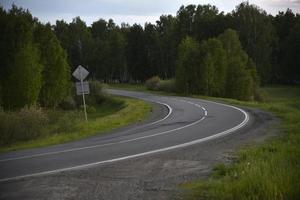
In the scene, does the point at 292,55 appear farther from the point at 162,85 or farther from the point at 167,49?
the point at 162,85

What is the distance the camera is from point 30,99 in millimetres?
34031

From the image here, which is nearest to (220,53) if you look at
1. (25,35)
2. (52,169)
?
(25,35)

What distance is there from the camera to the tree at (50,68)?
1642 inches

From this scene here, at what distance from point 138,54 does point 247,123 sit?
247ft

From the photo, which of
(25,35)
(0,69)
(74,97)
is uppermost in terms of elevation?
(25,35)

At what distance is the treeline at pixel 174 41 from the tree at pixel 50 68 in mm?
41556

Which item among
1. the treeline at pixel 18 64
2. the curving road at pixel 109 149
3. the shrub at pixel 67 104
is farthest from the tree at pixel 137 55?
the curving road at pixel 109 149

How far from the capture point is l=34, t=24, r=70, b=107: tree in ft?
137

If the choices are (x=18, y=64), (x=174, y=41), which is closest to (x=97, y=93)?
(x=18, y=64)

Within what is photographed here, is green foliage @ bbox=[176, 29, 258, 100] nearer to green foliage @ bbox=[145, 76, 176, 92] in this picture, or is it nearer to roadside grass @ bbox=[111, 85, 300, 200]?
green foliage @ bbox=[145, 76, 176, 92]

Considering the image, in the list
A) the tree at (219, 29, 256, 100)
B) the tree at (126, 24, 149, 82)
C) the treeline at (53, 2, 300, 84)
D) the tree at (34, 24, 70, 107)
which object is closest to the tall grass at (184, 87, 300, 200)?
the tree at (34, 24, 70, 107)

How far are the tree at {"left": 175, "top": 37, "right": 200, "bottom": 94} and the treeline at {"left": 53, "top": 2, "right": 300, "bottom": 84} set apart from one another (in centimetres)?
2448

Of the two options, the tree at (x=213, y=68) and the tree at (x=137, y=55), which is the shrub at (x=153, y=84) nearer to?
the tree at (x=213, y=68)

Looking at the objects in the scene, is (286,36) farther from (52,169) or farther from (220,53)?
(52,169)
